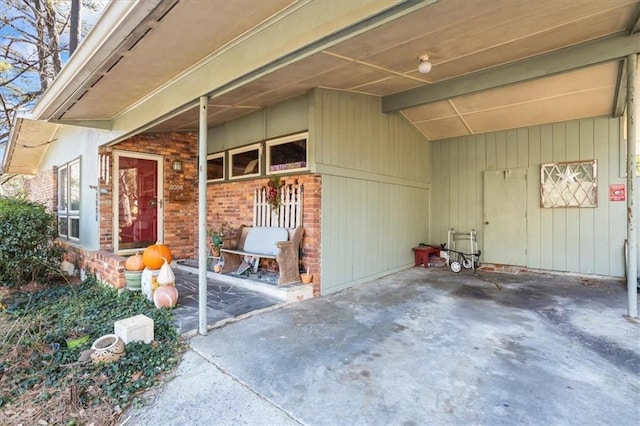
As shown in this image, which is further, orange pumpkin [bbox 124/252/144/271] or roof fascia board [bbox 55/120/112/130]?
roof fascia board [bbox 55/120/112/130]

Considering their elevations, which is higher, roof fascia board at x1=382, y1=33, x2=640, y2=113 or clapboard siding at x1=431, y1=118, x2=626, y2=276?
roof fascia board at x1=382, y1=33, x2=640, y2=113

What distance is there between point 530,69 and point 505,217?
3.48 m

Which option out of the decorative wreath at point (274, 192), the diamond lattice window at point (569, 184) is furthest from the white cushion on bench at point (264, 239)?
the diamond lattice window at point (569, 184)

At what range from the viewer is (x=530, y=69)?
4145 millimetres

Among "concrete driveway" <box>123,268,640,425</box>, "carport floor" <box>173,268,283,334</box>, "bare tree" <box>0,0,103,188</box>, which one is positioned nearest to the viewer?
"concrete driveway" <box>123,268,640,425</box>

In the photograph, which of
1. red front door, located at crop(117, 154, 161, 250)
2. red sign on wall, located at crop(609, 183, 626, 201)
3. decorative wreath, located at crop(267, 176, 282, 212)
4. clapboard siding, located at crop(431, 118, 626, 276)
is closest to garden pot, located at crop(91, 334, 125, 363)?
decorative wreath, located at crop(267, 176, 282, 212)

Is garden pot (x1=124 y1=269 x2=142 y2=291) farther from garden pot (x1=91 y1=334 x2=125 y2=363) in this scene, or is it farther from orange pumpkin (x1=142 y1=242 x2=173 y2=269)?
garden pot (x1=91 y1=334 x2=125 y2=363)

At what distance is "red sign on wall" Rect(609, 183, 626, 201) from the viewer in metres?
5.59

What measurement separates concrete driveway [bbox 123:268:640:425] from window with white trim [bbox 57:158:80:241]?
5515 millimetres

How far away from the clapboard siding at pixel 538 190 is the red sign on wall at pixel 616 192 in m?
0.07

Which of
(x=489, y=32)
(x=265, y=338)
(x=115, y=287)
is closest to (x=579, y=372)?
(x=265, y=338)

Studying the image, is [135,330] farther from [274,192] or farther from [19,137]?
[19,137]

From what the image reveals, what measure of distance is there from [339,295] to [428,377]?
7.82 feet

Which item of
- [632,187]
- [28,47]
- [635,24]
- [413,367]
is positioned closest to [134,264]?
[413,367]
